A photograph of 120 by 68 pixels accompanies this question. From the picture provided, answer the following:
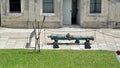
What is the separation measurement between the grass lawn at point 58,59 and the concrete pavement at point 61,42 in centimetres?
197

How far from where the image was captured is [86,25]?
30000 millimetres

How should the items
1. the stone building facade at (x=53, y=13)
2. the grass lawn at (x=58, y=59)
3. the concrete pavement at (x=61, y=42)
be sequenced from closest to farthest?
the grass lawn at (x=58, y=59) → the concrete pavement at (x=61, y=42) → the stone building facade at (x=53, y=13)

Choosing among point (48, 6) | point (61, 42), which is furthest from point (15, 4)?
point (61, 42)

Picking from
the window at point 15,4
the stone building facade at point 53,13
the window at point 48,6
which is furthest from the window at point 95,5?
the window at point 15,4

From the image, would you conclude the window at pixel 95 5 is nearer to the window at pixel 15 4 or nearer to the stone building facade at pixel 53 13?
the stone building facade at pixel 53 13

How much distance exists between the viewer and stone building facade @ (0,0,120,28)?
29625 mm

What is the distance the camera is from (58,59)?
18.2 metres

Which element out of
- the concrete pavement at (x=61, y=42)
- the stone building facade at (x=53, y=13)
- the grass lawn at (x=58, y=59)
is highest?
the stone building facade at (x=53, y=13)

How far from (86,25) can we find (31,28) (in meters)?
4.35

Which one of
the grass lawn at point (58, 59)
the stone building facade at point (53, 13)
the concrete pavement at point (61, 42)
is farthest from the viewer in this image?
the stone building facade at point (53, 13)

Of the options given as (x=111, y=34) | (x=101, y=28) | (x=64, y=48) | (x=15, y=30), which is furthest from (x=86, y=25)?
(x=64, y=48)

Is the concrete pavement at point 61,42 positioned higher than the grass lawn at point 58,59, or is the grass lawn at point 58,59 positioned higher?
the concrete pavement at point 61,42

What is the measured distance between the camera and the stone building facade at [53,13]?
2962 cm

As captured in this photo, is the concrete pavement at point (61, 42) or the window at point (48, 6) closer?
the concrete pavement at point (61, 42)
